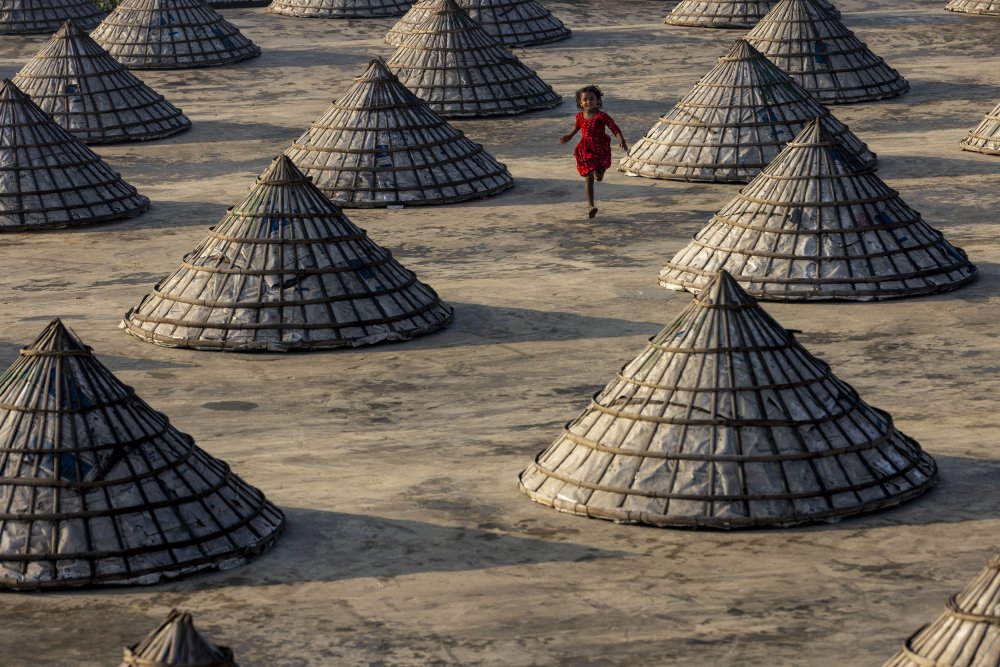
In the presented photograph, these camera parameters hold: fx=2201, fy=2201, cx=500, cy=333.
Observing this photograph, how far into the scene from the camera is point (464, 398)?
63.3 ft

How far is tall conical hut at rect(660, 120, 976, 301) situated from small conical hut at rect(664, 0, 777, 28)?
19.1 metres

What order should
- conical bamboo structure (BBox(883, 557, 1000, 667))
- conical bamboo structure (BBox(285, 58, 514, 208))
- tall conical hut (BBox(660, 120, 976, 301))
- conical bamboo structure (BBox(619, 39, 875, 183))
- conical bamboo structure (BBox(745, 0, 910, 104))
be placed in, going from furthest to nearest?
1. conical bamboo structure (BBox(745, 0, 910, 104))
2. conical bamboo structure (BBox(619, 39, 875, 183))
3. conical bamboo structure (BBox(285, 58, 514, 208))
4. tall conical hut (BBox(660, 120, 976, 301))
5. conical bamboo structure (BBox(883, 557, 1000, 667))

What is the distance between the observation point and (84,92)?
3253 cm

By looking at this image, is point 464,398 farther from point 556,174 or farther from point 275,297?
point 556,174

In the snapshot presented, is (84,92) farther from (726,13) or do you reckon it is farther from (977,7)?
(977,7)

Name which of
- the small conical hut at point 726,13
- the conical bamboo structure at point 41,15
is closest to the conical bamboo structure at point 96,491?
the small conical hut at point 726,13

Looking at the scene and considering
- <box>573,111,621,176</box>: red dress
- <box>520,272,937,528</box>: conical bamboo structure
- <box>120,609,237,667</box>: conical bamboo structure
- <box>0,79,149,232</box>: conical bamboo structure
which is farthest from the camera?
<box>0,79,149,232</box>: conical bamboo structure

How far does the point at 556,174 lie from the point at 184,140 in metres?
6.38

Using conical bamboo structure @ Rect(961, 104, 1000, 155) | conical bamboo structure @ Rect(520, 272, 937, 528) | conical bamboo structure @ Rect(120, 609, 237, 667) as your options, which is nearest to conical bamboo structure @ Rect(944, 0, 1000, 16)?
conical bamboo structure @ Rect(961, 104, 1000, 155)

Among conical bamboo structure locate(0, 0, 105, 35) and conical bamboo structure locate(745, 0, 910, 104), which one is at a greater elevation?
conical bamboo structure locate(745, 0, 910, 104)

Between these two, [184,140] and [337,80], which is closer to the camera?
[184,140]

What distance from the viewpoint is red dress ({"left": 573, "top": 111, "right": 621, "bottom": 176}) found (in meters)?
26.4

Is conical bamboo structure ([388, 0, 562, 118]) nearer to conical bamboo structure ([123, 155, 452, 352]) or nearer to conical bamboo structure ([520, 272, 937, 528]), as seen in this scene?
conical bamboo structure ([123, 155, 452, 352])

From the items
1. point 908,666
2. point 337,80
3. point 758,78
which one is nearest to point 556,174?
point 758,78
